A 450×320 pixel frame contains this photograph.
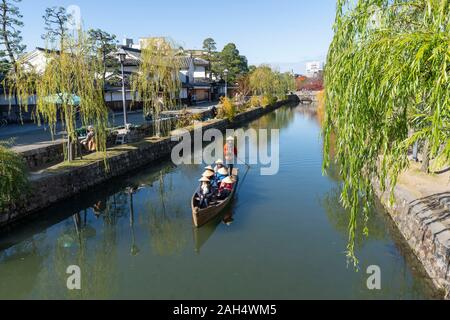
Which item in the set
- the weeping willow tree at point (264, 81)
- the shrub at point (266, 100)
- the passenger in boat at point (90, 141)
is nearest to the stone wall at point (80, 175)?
the passenger in boat at point (90, 141)

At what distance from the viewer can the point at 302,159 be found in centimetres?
2003

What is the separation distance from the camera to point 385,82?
4496mm

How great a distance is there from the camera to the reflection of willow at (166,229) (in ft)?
31.5

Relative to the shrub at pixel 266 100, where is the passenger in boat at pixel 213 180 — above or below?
below

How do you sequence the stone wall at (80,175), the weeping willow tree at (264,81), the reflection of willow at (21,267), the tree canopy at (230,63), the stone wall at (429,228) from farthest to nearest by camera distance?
the tree canopy at (230,63)
the weeping willow tree at (264,81)
the stone wall at (80,175)
the reflection of willow at (21,267)
the stone wall at (429,228)

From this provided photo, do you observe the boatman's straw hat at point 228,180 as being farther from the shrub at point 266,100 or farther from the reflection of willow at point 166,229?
the shrub at point 266,100

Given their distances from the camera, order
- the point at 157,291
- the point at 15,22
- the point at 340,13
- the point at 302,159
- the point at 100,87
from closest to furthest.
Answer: the point at 340,13, the point at 157,291, the point at 100,87, the point at 302,159, the point at 15,22

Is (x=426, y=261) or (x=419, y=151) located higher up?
(x=419, y=151)

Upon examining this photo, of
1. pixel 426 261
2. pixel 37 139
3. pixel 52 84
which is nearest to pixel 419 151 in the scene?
pixel 426 261

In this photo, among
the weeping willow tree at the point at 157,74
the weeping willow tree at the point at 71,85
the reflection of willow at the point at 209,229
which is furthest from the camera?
the weeping willow tree at the point at 157,74

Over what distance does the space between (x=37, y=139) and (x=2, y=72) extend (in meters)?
9.12

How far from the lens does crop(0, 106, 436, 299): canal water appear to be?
7.62 meters

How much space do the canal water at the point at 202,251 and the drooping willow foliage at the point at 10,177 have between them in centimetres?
122

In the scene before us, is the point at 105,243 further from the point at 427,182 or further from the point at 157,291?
the point at 427,182
